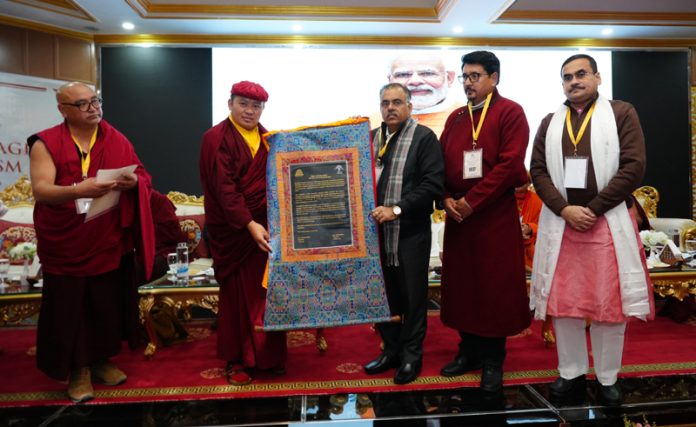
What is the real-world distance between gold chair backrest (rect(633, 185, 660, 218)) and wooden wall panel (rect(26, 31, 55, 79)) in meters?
6.67

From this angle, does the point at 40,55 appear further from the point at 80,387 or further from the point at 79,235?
the point at 80,387

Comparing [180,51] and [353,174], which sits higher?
[180,51]

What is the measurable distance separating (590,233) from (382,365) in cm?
131

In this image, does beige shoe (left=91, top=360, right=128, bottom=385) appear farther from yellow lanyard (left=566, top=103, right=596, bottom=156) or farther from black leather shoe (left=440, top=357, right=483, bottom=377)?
yellow lanyard (left=566, top=103, right=596, bottom=156)

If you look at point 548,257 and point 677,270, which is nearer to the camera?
point 548,257

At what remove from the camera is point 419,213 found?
2656 millimetres

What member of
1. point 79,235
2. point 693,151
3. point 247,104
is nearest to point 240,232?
point 247,104

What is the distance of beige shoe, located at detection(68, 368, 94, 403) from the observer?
2.51m

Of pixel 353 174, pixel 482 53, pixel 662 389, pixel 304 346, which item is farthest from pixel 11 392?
pixel 662 389

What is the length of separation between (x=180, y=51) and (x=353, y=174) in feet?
13.7

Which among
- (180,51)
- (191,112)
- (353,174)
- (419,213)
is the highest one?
(180,51)

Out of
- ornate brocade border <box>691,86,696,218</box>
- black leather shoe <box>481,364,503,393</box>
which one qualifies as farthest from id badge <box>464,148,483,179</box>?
ornate brocade border <box>691,86,696,218</box>

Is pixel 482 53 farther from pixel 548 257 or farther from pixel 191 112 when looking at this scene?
pixel 191 112

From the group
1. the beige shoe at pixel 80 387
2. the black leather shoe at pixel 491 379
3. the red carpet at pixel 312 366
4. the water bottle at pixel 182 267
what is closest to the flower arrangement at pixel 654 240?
the red carpet at pixel 312 366
